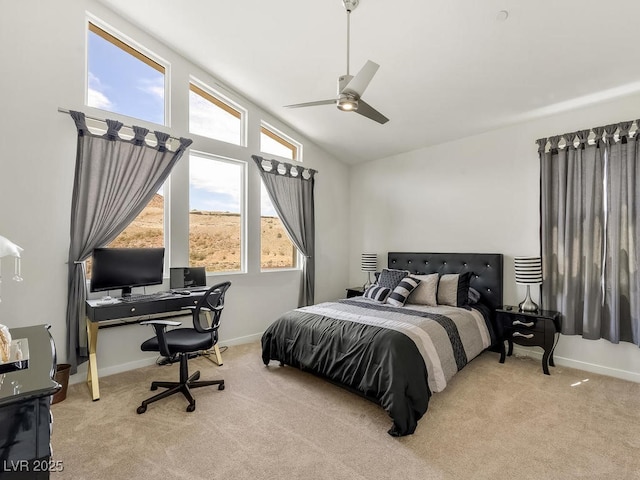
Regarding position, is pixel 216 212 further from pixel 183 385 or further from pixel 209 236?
pixel 183 385

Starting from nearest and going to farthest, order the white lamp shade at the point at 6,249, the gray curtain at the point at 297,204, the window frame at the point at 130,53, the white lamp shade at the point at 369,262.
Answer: the white lamp shade at the point at 6,249
the window frame at the point at 130,53
the gray curtain at the point at 297,204
the white lamp shade at the point at 369,262

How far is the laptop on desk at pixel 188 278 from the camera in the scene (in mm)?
3539

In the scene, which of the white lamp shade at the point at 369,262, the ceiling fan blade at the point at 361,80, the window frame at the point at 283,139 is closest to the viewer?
the ceiling fan blade at the point at 361,80

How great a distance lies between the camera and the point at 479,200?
4156 mm

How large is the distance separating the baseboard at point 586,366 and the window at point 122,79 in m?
5.04

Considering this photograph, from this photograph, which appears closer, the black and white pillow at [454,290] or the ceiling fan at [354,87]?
the ceiling fan at [354,87]

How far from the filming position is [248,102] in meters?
4.34

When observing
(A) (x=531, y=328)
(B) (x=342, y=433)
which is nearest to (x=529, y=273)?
(A) (x=531, y=328)

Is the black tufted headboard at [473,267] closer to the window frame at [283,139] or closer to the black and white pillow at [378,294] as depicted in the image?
the black and white pillow at [378,294]

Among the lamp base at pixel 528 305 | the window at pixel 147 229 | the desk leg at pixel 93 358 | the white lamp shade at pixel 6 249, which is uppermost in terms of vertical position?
the window at pixel 147 229

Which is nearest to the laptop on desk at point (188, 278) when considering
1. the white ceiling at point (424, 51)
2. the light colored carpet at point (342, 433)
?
the light colored carpet at point (342, 433)

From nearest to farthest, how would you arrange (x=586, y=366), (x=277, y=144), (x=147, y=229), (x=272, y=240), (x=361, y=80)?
(x=361, y=80) < (x=586, y=366) < (x=147, y=229) < (x=272, y=240) < (x=277, y=144)

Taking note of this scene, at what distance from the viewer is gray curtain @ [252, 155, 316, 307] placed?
4.49 m

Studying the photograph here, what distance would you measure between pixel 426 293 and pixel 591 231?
1754mm
